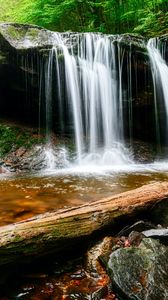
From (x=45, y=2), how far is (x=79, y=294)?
15226 millimetres

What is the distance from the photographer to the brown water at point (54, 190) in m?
5.13

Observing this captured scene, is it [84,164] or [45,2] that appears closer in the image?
[84,164]

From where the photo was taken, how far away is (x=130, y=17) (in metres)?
16.1

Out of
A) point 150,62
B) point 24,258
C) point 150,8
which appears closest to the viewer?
point 24,258

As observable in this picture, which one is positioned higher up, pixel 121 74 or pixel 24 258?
pixel 121 74

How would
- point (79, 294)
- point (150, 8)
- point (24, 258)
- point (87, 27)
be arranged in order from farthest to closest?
point (87, 27) < point (150, 8) < point (24, 258) < point (79, 294)

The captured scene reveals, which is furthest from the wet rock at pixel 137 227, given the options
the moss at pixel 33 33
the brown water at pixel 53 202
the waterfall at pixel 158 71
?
the waterfall at pixel 158 71

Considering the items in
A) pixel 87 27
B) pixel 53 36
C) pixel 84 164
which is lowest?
pixel 84 164

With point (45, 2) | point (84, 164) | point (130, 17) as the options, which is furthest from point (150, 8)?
point (84, 164)

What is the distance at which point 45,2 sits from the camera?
50.8 ft

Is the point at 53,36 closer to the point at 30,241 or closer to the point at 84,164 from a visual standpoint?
the point at 84,164

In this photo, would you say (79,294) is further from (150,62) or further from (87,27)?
(87,27)

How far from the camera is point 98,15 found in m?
17.1

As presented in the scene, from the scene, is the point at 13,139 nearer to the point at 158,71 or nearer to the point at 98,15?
the point at 158,71
